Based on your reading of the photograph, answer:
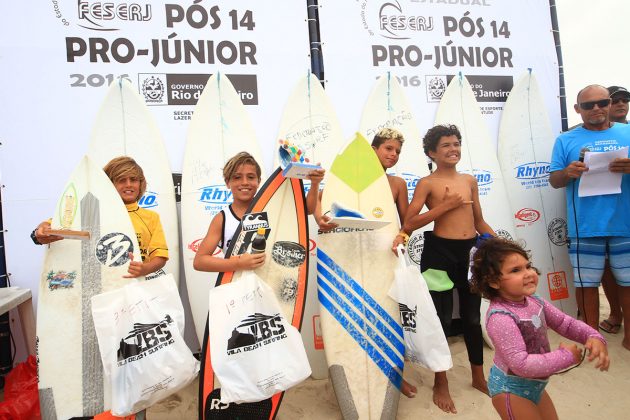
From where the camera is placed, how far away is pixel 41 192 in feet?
8.69

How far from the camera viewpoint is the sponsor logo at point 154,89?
282 centimetres

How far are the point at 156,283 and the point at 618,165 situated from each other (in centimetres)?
290

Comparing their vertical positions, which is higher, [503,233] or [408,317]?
[503,233]

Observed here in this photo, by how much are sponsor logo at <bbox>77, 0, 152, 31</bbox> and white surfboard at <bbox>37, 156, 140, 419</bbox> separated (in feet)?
4.41

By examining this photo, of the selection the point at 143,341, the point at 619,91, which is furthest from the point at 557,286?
the point at 143,341

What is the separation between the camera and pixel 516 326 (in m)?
Result: 1.25

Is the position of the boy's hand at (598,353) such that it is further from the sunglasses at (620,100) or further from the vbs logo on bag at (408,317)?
the sunglasses at (620,100)

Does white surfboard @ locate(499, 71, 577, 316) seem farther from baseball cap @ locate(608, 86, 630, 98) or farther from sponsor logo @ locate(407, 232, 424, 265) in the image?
sponsor logo @ locate(407, 232, 424, 265)

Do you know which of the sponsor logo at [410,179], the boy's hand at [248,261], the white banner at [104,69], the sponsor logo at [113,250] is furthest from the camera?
the sponsor logo at [410,179]

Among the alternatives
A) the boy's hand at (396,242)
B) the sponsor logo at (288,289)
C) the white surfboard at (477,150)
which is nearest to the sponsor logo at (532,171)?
the white surfboard at (477,150)

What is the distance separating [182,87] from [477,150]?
243 centimetres

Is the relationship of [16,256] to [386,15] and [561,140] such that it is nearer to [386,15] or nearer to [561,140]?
[386,15]

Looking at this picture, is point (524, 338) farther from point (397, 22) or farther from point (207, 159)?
point (397, 22)

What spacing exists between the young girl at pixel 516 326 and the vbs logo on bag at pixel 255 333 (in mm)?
850
